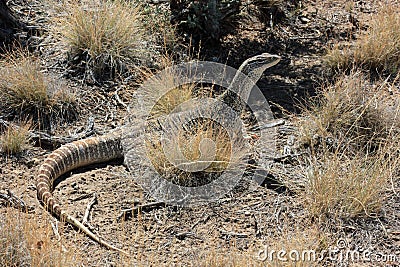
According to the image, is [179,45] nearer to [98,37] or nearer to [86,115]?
[98,37]

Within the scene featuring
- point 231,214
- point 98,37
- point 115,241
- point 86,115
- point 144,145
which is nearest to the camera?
point 115,241

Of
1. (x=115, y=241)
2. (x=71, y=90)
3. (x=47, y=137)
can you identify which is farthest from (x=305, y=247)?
(x=71, y=90)

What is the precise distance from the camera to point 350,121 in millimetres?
6766

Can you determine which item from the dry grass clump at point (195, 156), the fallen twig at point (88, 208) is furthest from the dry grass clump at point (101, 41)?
the fallen twig at point (88, 208)

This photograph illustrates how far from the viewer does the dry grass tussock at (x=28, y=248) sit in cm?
442

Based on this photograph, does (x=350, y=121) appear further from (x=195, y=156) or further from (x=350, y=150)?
(x=195, y=156)

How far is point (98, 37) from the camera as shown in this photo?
7.63 metres

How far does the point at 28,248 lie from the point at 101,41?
3893mm

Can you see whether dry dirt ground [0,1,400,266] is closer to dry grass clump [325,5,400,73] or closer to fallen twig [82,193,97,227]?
fallen twig [82,193,97,227]

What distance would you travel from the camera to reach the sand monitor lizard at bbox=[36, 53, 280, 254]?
5.45 metres

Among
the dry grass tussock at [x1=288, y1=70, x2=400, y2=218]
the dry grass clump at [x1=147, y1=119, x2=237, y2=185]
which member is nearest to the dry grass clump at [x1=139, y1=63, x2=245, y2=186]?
the dry grass clump at [x1=147, y1=119, x2=237, y2=185]

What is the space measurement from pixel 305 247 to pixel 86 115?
3501 mm

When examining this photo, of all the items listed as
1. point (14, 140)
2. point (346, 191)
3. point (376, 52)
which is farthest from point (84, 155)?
point (376, 52)

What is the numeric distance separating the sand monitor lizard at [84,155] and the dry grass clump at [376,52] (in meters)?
1.45
